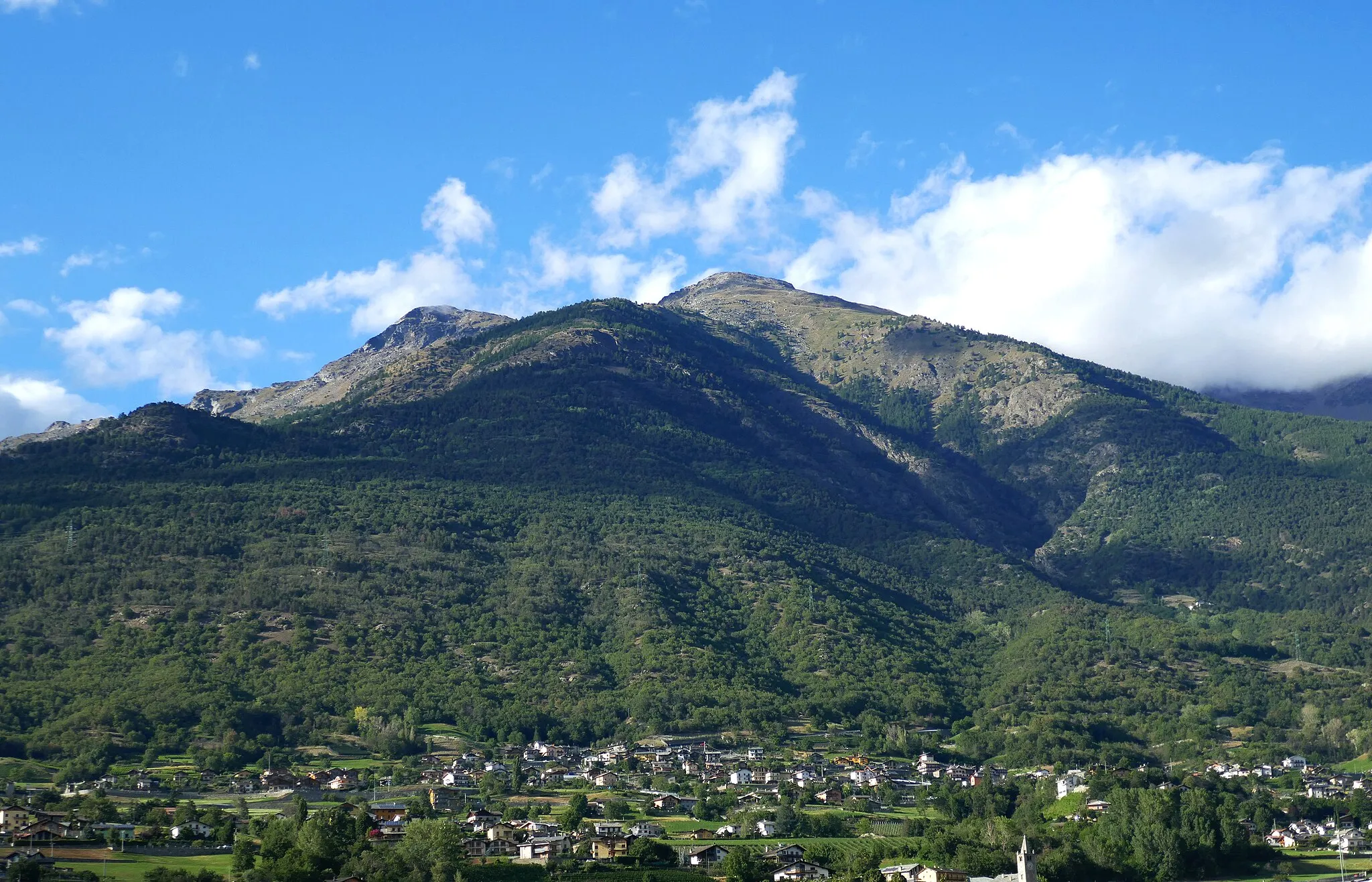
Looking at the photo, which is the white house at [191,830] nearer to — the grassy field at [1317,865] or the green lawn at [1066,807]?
the green lawn at [1066,807]

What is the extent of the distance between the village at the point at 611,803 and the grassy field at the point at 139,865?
1495mm

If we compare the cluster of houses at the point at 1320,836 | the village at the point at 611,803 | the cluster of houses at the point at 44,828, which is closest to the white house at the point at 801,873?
the village at the point at 611,803

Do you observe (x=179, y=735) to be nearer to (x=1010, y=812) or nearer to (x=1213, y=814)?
(x=1010, y=812)

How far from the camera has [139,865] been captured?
328 ft

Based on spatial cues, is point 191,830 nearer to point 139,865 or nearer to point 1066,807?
point 139,865

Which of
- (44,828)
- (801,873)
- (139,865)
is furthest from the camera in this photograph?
(44,828)

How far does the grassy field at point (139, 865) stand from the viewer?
9469 cm

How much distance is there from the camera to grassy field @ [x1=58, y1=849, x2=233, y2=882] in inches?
3728

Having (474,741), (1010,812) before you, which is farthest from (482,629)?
(1010,812)

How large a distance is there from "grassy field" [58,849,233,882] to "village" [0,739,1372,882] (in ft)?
4.90

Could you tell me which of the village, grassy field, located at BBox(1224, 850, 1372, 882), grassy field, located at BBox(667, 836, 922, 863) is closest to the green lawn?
the village

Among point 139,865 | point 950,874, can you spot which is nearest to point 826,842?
point 950,874

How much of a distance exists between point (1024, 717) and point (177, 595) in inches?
3795

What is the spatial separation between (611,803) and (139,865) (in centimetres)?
4377
